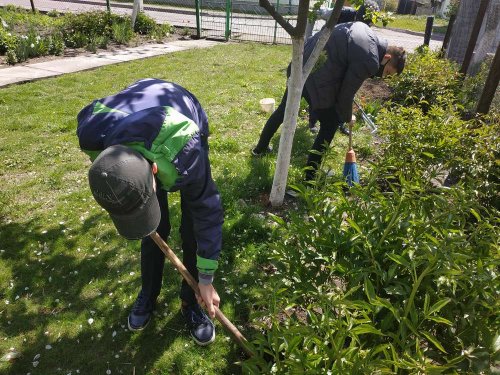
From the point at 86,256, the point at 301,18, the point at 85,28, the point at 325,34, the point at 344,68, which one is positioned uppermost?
the point at 301,18

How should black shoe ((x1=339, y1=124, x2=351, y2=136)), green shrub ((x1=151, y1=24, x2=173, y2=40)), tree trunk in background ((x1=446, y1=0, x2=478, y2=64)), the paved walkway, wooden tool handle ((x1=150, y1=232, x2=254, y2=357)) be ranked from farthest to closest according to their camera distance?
the paved walkway
green shrub ((x1=151, y1=24, x2=173, y2=40))
tree trunk in background ((x1=446, y1=0, x2=478, y2=64))
black shoe ((x1=339, y1=124, x2=351, y2=136))
wooden tool handle ((x1=150, y1=232, x2=254, y2=357))

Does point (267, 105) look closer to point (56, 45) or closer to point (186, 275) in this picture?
point (186, 275)

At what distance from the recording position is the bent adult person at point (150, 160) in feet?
4.52

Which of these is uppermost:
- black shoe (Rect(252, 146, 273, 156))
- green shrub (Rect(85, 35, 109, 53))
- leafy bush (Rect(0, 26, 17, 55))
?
leafy bush (Rect(0, 26, 17, 55))

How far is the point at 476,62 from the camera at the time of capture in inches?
256

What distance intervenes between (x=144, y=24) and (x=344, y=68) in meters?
9.00

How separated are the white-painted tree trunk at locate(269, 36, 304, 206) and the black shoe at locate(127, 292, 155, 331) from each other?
1.60m

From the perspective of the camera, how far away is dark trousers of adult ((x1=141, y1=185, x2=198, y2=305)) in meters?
2.21

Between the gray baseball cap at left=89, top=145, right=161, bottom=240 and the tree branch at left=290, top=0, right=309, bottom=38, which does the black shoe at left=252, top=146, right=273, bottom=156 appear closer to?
the tree branch at left=290, top=0, right=309, bottom=38

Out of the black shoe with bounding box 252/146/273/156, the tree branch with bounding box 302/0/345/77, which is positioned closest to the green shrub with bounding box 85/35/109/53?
the black shoe with bounding box 252/146/273/156

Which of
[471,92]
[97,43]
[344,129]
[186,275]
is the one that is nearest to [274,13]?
[186,275]

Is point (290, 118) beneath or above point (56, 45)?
above

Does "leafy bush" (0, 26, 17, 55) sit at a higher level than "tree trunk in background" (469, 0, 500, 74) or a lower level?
lower

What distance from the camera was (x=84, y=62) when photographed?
8141 millimetres
